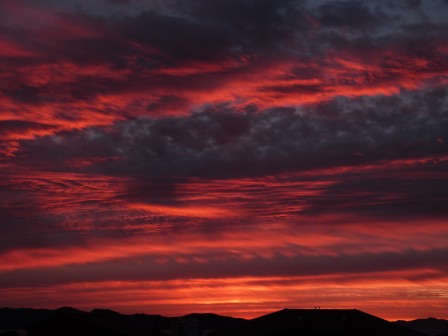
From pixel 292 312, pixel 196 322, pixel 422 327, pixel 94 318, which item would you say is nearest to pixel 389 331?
pixel 292 312

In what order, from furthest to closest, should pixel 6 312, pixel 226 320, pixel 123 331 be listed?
pixel 6 312
pixel 226 320
pixel 123 331

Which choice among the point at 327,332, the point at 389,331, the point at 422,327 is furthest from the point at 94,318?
the point at 422,327

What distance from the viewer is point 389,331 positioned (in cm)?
6372

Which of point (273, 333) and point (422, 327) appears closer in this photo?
point (273, 333)

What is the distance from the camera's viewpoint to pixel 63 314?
67.2 m

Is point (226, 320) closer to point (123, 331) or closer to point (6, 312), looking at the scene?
point (123, 331)

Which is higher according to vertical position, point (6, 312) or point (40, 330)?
point (6, 312)

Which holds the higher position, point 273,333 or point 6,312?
point 6,312

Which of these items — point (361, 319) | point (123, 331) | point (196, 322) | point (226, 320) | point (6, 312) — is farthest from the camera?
Result: point (6, 312)

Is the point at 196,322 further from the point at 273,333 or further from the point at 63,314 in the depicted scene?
the point at 63,314

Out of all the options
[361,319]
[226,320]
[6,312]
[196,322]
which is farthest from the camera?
[6,312]

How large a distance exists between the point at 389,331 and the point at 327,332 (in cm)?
661

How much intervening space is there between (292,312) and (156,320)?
1512 cm

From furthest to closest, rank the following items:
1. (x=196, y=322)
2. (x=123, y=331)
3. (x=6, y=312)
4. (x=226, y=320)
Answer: (x=6, y=312)
(x=226, y=320)
(x=123, y=331)
(x=196, y=322)
